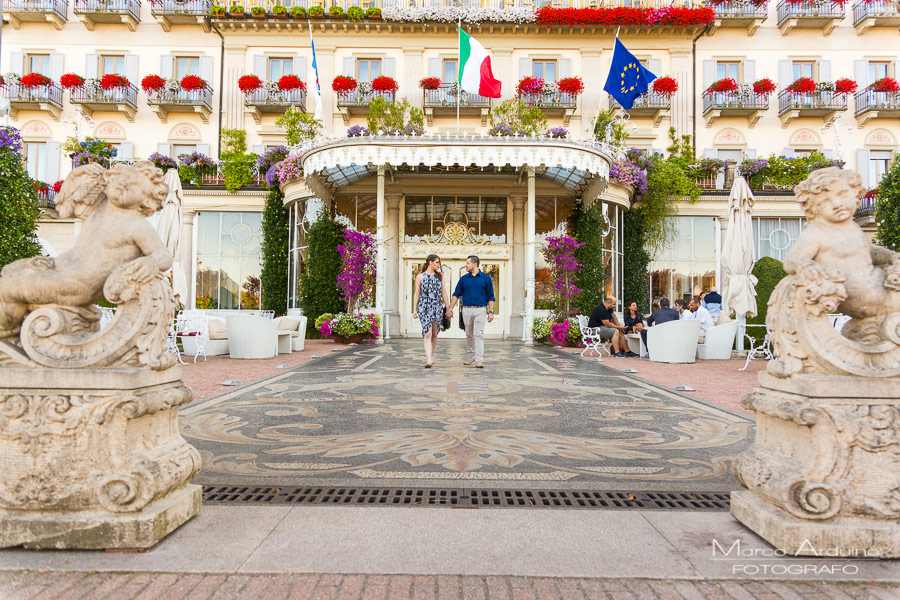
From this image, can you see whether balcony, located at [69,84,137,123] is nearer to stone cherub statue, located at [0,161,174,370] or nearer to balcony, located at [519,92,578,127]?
balcony, located at [519,92,578,127]

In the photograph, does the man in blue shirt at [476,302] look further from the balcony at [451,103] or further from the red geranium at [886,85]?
the red geranium at [886,85]

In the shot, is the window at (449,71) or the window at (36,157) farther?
the window at (449,71)

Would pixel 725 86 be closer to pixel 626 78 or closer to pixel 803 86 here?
pixel 803 86

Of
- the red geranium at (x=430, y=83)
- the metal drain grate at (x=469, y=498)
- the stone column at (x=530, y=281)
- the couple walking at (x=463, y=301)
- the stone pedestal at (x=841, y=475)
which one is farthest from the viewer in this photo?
the red geranium at (x=430, y=83)

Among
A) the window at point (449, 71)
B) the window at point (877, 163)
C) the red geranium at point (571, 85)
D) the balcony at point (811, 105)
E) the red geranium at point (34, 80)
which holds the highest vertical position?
the window at point (449, 71)

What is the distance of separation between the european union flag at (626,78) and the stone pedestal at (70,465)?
14.3m

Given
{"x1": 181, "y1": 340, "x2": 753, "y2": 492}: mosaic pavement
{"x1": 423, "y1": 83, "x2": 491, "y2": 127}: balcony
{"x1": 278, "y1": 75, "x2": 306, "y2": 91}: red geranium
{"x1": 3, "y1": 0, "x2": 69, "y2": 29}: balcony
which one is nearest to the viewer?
{"x1": 181, "y1": 340, "x2": 753, "y2": 492}: mosaic pavement

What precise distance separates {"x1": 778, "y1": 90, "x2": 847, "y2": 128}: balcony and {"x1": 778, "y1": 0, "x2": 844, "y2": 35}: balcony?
8.67ft

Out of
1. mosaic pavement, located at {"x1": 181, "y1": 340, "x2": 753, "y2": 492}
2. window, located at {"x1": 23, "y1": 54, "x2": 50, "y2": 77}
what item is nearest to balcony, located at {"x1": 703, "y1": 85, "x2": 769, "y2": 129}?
mosaic pavement, located at {"x1": 181, "y1": 340, "x2": 753, "y2": 492}

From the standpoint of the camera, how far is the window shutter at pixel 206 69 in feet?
67.5

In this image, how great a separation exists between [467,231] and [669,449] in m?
12.9

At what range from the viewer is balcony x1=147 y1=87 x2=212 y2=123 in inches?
782

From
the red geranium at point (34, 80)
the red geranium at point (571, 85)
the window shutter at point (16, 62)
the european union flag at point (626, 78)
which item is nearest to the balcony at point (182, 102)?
the red geranium at point (34, 80)

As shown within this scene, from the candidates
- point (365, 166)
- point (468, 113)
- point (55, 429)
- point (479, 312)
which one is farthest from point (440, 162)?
point (55, 429)
